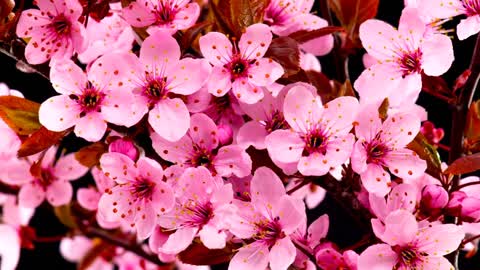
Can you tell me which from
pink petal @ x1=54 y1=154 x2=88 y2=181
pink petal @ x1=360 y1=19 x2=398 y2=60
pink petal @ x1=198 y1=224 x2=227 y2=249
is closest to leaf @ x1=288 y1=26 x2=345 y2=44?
pink petal @ x1=360 y1=19 x2=398 y2=60

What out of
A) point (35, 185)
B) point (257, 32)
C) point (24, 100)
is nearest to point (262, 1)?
point (257, 32)

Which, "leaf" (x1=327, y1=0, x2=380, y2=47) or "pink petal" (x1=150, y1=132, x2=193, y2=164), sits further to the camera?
"leaf" (x1=327, y1=0, x2=380, y2=47)

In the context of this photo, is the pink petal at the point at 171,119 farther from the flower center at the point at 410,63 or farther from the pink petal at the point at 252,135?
the flower center at the point at 410,63

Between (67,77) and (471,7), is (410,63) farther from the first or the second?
(67,77)

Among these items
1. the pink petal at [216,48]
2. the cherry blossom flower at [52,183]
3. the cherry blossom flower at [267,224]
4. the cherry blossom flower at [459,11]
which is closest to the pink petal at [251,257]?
the cherry blossom flower at [267,224]

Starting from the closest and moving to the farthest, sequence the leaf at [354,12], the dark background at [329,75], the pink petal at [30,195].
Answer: the leaf at [354,12] → the pink petal at [30,195] → the dark background at [329,75]

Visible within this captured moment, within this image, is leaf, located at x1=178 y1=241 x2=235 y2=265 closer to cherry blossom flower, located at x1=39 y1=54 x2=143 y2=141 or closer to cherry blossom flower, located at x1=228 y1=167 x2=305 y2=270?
cherry blossom flower, located at x1=228 y1=167 x2=305 y2=270

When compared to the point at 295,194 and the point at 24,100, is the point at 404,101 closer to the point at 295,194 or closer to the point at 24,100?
the point at 295,194
